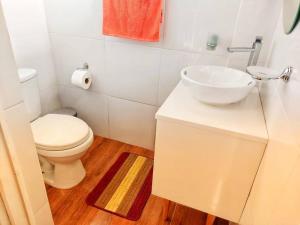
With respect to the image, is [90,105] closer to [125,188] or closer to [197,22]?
[125,188]

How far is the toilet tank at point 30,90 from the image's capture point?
4.97 feet

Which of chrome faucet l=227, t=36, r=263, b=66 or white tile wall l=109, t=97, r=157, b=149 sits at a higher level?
chrome faucet l=227, t=36, r=263, b=66

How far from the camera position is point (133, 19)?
149 cm

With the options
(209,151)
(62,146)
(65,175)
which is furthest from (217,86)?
(65,175)

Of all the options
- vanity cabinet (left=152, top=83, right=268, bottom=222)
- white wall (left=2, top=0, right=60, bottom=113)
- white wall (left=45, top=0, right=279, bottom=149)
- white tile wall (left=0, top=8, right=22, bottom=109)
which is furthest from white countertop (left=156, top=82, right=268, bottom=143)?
white wall (left=2, top=0, right=60, bottom=113)

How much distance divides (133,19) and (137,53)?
0.80ft

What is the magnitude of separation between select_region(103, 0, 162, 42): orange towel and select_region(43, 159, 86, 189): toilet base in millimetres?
949

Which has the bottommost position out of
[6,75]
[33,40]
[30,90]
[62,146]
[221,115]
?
[62,146]

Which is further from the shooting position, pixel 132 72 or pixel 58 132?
pixel 132 72

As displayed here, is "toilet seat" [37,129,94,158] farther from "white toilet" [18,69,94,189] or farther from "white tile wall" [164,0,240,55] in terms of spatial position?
"white tile wall" [164,0,240,55]

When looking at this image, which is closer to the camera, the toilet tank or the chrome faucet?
the chrome faucet

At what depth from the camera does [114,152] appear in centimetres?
199

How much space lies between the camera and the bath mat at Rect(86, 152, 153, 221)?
151 cm

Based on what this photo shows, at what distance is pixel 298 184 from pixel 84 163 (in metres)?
1.60
